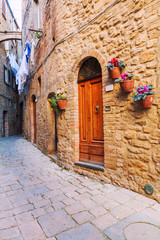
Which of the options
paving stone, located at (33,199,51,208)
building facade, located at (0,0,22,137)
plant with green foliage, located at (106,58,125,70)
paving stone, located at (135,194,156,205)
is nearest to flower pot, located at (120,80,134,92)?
plant with green foliage, located at (106,58,125,70)

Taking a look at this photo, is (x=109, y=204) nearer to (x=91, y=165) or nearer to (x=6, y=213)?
(x=91, y=165)

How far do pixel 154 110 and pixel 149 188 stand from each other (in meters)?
1.25

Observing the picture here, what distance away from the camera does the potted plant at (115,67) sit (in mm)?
2967

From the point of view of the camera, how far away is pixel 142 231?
190 cm

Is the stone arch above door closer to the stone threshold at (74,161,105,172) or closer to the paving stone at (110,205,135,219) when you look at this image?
the stone threshold at (74,161,105,172)

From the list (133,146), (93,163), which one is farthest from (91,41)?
(93,163)

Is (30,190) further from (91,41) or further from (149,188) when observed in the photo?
(91,41)

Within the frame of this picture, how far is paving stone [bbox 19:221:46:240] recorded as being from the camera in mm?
1855

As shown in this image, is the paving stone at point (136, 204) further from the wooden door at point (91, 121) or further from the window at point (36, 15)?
the window at point (36, 15)

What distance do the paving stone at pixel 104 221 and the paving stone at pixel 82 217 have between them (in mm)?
103

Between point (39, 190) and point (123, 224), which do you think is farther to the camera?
point (39, 190)

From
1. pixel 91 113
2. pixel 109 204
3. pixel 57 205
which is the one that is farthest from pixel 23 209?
pixel 91 113

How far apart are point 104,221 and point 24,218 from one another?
107 cm

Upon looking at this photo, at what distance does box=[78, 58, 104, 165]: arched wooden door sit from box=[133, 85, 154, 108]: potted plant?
1.21m
